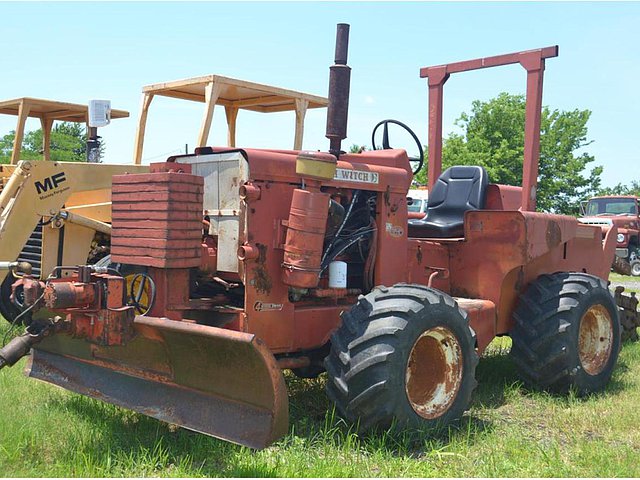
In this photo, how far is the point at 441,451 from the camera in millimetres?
4316

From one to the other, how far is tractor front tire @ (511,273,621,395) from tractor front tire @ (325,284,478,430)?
3.61 ft

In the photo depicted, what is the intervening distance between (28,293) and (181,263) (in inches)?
34.6

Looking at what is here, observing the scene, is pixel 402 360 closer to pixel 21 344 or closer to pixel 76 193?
pixel 21 344

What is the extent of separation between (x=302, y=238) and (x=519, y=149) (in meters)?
30.0

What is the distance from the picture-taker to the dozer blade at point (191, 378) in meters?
3.79

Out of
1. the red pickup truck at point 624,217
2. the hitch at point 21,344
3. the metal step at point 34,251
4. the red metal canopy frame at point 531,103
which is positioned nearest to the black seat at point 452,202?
the red metal canopy frame at point 531,103

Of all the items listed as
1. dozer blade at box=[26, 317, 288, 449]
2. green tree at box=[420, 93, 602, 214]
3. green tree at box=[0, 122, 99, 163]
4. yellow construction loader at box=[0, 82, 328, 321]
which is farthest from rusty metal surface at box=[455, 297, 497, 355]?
green tree at box=[0, 122, 99, 163]

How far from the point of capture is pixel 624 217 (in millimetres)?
21047

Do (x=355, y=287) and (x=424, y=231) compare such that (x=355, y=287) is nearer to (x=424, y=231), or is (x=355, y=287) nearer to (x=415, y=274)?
(x=415, y=274)

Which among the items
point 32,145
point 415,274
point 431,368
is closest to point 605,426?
point 431,368

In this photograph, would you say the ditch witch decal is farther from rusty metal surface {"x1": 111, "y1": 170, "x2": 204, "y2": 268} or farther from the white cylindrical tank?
the white cylindrical tank

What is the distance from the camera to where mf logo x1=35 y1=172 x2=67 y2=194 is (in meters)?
7.66

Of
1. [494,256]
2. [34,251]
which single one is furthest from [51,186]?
[494,256]

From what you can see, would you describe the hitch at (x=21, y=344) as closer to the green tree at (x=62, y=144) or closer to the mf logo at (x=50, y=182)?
the mf logo at (x=50, y=182)
